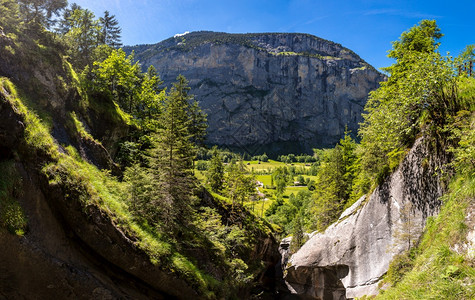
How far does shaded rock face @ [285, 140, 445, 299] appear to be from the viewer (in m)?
13.1

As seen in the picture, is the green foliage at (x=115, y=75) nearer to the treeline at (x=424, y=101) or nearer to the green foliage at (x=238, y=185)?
the green foliage at (x=238, y=185)

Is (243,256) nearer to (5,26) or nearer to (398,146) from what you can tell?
(398,146)

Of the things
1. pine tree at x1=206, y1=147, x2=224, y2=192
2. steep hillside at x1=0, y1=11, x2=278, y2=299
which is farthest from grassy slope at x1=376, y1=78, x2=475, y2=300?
pine tree at x1=206, y1=147, x2=224, y2=192

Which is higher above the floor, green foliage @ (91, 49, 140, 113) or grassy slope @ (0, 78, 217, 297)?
green foliage @ (91, 49, 140, 113)

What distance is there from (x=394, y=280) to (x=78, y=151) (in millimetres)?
20160

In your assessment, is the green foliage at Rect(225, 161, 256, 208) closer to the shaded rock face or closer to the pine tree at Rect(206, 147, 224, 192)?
the pine tree at Rect(206, 147, 224, 192)

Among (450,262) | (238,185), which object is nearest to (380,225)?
(450,262)

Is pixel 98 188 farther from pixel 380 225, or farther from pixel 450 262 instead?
pixel 380 225

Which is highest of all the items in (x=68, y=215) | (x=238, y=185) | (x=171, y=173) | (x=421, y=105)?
(x=421, y=105)


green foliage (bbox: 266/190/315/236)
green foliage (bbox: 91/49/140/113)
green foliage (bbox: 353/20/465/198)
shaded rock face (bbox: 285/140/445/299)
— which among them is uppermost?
green foliage (bbox: 91/49/140/113)

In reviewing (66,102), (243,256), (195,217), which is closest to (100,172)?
(66,102)

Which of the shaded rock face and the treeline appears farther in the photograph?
the shaded rock face

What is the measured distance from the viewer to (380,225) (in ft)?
52.4

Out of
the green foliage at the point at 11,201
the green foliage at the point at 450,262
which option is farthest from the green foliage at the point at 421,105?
the green foliage at the point at 11,201
